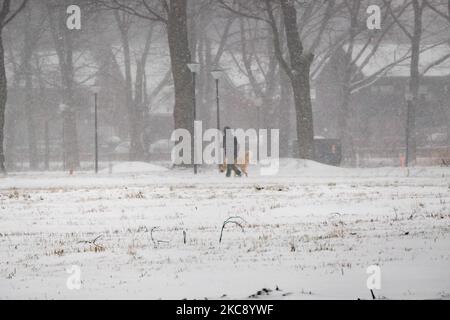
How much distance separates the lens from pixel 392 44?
5884cm

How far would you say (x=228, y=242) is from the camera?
888cm

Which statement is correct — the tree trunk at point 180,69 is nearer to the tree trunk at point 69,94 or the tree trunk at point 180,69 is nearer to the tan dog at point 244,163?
the tan dog at point 244,163

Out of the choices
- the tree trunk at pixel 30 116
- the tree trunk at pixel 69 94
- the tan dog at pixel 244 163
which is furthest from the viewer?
the tree trunk at pixel 30 116

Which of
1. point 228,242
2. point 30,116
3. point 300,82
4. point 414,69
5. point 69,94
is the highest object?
point 414,69

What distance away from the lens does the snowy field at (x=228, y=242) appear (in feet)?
20.7

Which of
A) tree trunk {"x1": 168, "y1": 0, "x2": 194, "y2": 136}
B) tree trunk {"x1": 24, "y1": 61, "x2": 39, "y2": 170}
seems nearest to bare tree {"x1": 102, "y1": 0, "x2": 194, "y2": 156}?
tree trunk {"x1": 168, "y1": 0, "x2": 194, "y2": 136}

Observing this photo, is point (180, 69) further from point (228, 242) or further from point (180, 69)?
point (228, 242)

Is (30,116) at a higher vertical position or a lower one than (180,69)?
lower

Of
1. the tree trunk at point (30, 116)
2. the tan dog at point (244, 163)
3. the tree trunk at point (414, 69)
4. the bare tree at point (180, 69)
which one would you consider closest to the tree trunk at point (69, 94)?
the tree trunk at point (30, 116)

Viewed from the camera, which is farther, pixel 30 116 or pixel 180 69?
pixel 30 116

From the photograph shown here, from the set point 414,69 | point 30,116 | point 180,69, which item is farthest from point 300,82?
point 30,116

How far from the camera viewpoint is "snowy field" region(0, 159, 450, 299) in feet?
20.7

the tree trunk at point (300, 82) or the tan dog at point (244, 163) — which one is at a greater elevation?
the tree trunk at point (300, 82)

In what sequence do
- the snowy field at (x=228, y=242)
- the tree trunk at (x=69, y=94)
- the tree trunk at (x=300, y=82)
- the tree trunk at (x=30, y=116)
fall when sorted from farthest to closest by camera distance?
the tree trunk at (x=30, y=116), the tree trunk at (x=69, y=94), the tree trunk at (x=300, y=82), the snowy field at (x=228, y=242)
